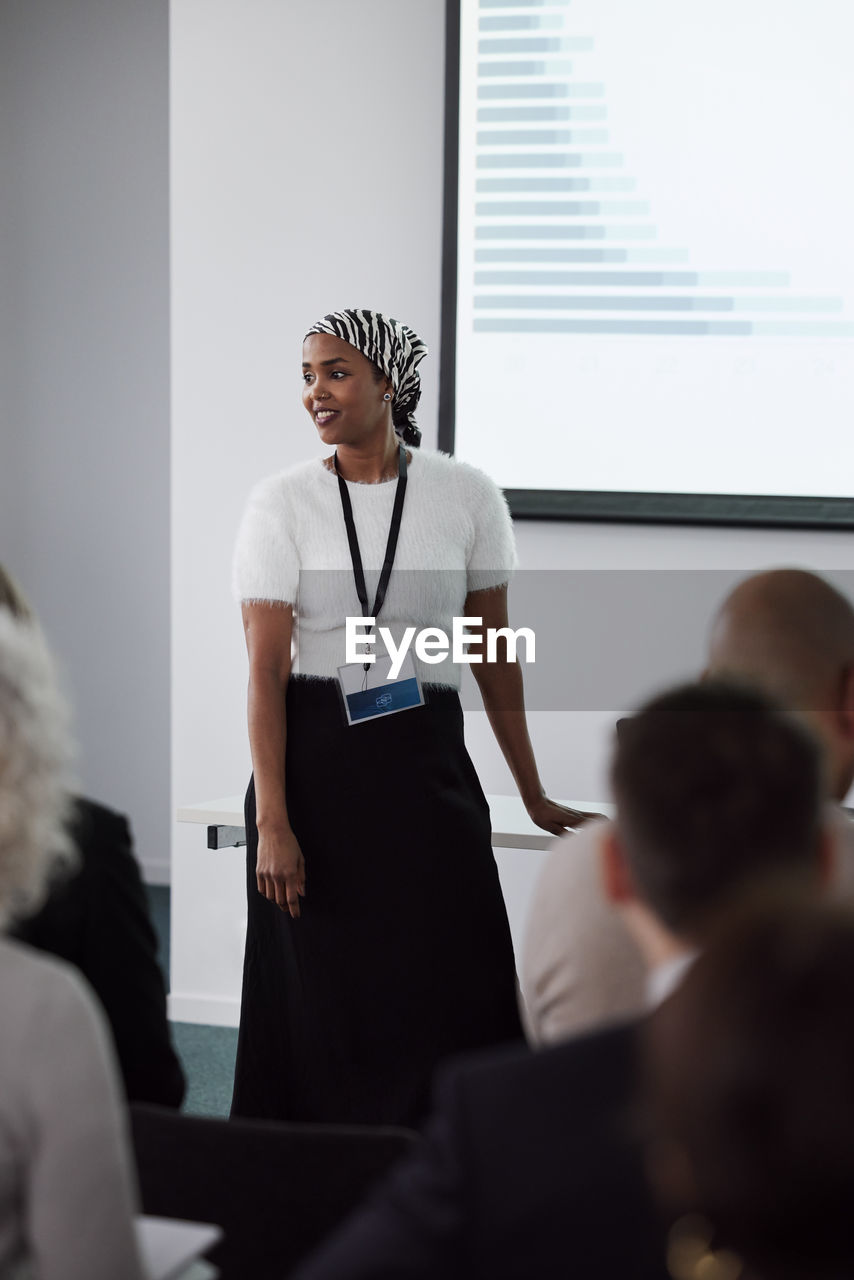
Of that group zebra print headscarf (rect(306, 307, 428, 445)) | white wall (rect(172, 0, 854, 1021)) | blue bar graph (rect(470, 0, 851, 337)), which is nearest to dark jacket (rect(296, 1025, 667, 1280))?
zebra print headscarf (rect(306, 307, 428, 445))

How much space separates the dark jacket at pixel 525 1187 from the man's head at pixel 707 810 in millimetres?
101

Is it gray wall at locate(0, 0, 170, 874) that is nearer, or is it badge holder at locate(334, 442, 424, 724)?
badge holder at locate(334, 442, 424, 724)

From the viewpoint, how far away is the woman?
2213 mm

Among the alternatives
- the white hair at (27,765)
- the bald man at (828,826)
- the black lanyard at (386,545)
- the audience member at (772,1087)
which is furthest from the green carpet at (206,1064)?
the audience member at (772,1087)

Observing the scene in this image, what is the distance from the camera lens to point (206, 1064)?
3408mm

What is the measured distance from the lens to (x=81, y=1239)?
2.82 ft

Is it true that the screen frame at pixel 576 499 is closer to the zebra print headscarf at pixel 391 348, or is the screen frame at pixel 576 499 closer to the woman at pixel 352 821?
the zebra print headscarf at pixel 391 348

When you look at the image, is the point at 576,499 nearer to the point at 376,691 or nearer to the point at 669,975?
the point at 376,691

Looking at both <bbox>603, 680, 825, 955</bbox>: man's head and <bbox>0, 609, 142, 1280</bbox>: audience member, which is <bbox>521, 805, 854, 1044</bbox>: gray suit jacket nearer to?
<bbox>603, 680, 825, 955</bbox>: man's head

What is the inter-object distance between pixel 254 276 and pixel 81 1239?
10.1 ft

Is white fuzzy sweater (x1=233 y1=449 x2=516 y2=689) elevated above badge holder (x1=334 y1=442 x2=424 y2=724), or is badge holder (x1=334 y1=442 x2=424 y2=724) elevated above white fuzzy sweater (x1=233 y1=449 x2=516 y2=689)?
white fuzzy sweater (x1=233 y1=449 x2=516 y2=689)

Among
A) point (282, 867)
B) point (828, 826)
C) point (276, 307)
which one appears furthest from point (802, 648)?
point (276, 307)

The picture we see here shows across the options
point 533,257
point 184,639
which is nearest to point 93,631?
point 184,639

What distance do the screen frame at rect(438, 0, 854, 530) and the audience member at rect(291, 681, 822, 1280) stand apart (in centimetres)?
244
